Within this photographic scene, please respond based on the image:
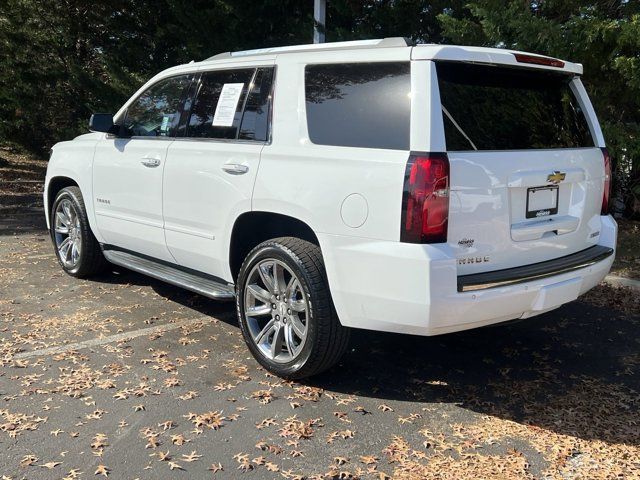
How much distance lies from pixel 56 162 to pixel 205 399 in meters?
3.56

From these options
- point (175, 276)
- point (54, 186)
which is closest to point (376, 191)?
point (175, 276)

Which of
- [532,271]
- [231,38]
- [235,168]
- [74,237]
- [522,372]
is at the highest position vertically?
[231,38]

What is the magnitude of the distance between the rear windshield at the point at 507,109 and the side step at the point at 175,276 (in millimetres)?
1965

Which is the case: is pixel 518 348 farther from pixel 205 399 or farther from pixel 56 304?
pixel 56 304

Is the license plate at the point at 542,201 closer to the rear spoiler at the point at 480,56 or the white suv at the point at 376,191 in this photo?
the white suv at the point at 376,191

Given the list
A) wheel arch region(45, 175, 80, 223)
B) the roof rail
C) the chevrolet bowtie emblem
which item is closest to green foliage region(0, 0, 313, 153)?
wheel arch region(45, 175, 80, 223)

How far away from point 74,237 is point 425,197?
4169 millimetres

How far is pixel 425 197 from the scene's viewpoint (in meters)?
3.25

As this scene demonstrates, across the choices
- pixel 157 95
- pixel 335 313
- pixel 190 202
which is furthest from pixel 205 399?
pixel 157 95

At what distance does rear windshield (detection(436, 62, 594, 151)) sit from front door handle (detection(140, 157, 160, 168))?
240cm

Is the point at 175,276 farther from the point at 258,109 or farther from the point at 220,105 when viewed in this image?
the point at 258,109

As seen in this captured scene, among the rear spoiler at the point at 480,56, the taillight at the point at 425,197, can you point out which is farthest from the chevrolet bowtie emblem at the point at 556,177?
the taillight at the point at 425,197

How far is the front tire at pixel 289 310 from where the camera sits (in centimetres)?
375

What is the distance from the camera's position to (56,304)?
5.54 meters
